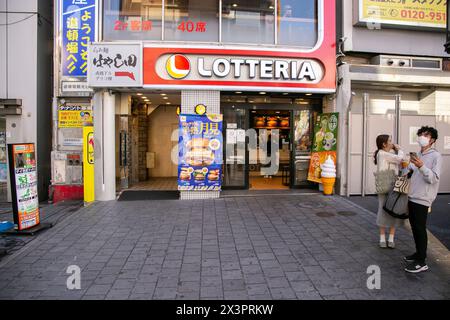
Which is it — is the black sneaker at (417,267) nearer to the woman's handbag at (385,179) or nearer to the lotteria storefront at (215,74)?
the woman's handbag at (385,179)

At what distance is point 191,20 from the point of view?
906 cm

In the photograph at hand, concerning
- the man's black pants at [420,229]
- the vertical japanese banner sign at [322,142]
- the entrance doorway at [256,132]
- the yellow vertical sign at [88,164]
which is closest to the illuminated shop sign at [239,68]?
the entrance doorway at [256,132]

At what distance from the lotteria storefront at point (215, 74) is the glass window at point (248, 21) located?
30 mm

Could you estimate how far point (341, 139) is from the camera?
8.96 m

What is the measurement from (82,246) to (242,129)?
5.97 meters

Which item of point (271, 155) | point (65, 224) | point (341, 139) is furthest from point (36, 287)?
point (271, 155)

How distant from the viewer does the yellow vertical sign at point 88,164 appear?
853cm

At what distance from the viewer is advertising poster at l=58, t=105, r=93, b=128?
9.45m

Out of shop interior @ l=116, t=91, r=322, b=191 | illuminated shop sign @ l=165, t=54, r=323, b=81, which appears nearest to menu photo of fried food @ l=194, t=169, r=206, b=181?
shop interior @ l=116, t=91, r=322, b=191

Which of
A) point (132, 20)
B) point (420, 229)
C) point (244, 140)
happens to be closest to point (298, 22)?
point (244, 140)

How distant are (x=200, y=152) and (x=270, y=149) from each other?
3676 millimetres

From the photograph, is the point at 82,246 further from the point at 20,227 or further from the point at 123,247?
the point at 20,227

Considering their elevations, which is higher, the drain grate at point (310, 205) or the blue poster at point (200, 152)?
the blue poster at point (200, 152)

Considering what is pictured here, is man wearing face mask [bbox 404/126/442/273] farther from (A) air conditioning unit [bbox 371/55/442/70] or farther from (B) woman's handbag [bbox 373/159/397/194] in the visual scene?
(A) air conditioning unit [bbox 371/55/442/70]
